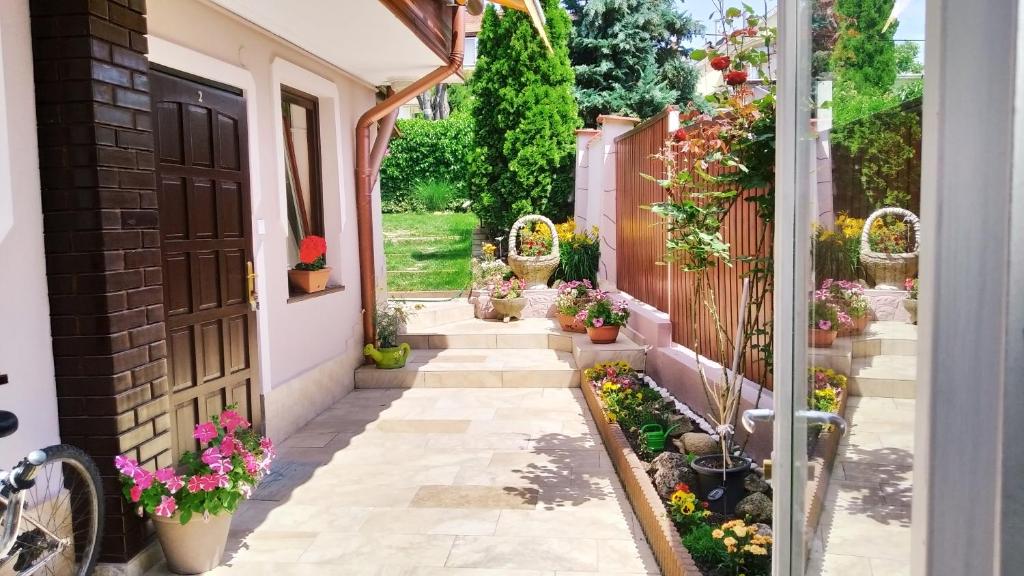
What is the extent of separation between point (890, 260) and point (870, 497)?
34 cm

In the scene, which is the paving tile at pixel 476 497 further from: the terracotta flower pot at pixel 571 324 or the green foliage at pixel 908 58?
the terracotta flower pot at pixel 571 324

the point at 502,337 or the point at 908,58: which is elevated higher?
the point at 908,58

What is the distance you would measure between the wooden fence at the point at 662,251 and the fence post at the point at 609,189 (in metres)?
0.23

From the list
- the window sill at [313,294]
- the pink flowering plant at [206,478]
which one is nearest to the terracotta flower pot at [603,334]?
the window sill at [313,294]

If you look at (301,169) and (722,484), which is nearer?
(722,484)

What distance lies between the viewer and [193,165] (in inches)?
179

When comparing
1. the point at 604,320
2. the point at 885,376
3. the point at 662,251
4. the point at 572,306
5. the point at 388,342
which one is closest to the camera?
the point at 885,376

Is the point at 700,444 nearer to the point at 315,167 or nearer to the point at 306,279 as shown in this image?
the point at 306,279

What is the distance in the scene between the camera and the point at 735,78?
12.5ft

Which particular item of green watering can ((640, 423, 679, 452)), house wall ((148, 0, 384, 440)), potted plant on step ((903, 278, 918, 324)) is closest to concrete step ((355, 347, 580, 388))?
house wall ((148, 0, 384, 440))

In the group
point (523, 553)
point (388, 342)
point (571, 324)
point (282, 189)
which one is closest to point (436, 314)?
point (388, 342)

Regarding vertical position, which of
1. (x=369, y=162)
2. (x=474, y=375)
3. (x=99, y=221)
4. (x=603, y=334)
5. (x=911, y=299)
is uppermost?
(x=369, y=162)

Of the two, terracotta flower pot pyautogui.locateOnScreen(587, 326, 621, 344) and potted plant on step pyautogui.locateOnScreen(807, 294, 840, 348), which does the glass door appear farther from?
terracotta flower pot pyautogui.locateOnScreen(587, 326, 621, 344)

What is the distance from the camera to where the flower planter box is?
3.20 metres
